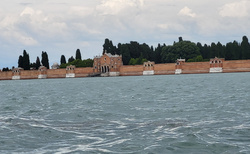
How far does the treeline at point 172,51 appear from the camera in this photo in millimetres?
69750

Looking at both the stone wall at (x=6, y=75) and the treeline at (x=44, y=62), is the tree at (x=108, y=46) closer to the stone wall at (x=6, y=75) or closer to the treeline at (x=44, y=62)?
the treeline at (x=44, y=62)

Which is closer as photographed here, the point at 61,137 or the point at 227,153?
the point at 227,153

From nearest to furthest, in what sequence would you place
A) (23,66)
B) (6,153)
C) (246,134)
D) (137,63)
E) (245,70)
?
(6,153)
(246,134)
(245,70)
(137,63)
(23,66)

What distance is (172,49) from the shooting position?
80062mm

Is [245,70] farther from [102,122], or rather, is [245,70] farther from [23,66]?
[102,122]

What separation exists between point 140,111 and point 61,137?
504cm

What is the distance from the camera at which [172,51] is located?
263 ft

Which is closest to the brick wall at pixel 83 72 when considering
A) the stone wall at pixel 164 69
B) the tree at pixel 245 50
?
the stone wall at pixel 164 69

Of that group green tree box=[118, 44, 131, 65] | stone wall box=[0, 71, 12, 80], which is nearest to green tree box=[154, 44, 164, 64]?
green tree box=[118, 44, 131, 65]

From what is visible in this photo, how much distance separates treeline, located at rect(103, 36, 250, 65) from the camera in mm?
69750

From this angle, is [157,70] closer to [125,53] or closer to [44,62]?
[125,53]

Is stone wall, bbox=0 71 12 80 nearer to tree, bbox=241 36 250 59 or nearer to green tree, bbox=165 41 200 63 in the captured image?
green tree, bbox=165 41 200 63

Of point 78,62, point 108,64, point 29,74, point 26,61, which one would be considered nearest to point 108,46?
point 108,64

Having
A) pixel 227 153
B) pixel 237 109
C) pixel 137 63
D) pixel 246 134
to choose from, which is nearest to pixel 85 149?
pixel 227 153
